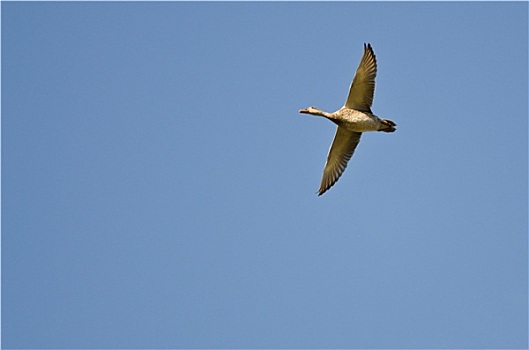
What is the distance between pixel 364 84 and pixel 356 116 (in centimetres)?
82

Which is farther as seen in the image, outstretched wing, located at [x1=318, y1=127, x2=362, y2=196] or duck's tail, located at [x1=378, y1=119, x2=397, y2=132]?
outstretched wing, located at [x1=318, y1=127, x2=362, y2=196]

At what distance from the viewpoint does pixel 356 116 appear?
25.3 m

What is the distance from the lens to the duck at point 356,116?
24.9 meters

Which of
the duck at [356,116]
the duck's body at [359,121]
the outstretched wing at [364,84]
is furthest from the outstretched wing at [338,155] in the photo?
the outstretched wing at [364,84]

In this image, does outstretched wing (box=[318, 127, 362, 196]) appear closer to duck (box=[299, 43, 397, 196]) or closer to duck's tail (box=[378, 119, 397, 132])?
duck (box=[299, 43, 397, 196])

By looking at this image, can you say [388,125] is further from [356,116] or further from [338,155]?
[338,155]

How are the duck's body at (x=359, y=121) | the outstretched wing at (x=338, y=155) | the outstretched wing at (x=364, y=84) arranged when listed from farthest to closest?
1. the outstretched wing at (x=338, y=155)
2. the duck's body at (x=359, y=121)
3. the outstretched wing at (x=364, y=84)

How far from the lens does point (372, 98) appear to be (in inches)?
992

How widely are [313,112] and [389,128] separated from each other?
6.45 feet

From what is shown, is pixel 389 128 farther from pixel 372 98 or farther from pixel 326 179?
pixel 326 179

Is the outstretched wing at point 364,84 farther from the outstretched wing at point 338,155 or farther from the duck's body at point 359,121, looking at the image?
A: the outstretched wing at point 338,155

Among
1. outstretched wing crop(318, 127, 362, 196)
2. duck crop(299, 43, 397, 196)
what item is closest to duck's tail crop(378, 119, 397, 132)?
duck crop(299, 43, 397, 196)

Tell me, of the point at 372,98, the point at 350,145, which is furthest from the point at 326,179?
the point at 372,98

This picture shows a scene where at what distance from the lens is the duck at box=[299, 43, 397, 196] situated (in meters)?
24.9
